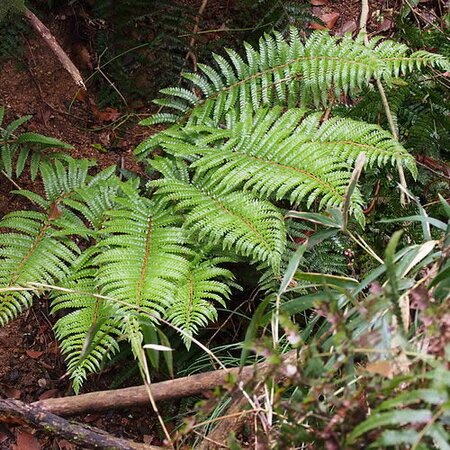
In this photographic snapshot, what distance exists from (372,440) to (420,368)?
0.20 m

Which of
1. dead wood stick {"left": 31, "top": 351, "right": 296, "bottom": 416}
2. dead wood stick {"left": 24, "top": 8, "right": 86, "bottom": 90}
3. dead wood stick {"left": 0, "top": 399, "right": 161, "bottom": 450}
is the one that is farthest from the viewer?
dead wood stick {"left": 24, "top": 8, "right": 86, "bottom": 90}

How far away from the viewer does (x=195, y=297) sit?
2.56 metres

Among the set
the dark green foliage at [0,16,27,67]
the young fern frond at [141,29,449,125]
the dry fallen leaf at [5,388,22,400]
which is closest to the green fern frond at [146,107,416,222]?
the young fern frond at [141,29,449,125]

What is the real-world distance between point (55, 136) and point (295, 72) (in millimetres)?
1316

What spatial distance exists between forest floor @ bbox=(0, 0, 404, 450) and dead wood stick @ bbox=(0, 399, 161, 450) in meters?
0.37

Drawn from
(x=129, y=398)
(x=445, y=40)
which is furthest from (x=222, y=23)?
(x=129, y=398)

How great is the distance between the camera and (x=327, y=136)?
2887mm

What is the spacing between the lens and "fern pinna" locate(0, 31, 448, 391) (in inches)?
99.7

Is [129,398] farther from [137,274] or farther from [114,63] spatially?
[114,63]

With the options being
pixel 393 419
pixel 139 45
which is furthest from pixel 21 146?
pixel 393 419

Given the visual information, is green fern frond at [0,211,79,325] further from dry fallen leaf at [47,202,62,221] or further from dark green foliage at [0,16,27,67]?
dark green foliage at [0,16,27,67]

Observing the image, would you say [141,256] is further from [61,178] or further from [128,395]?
[61,178]

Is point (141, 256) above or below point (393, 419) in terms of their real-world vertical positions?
below

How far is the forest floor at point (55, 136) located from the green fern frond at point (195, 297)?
2.03ft
